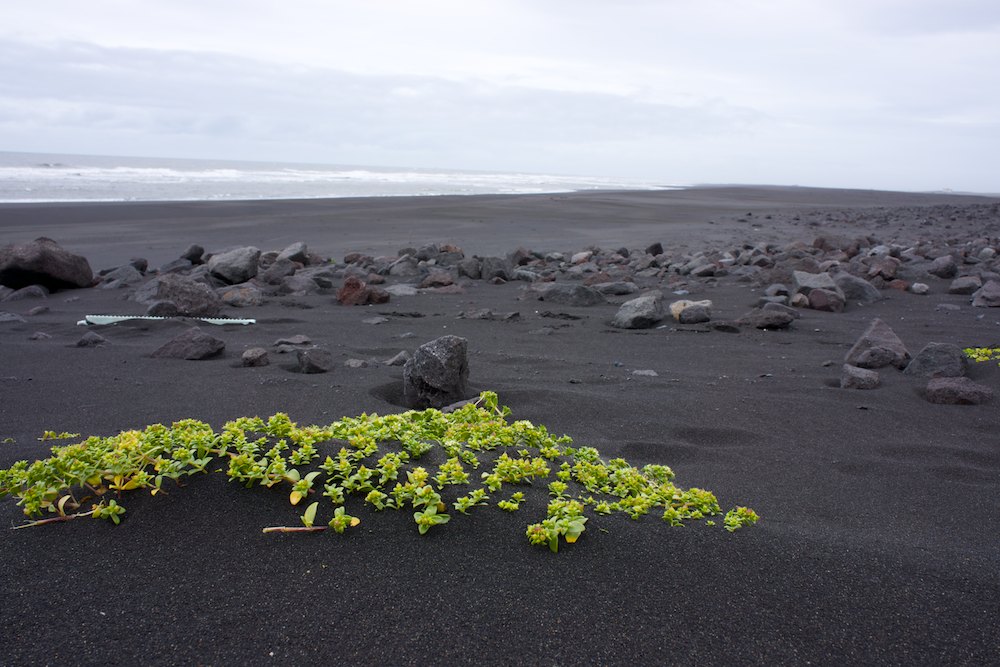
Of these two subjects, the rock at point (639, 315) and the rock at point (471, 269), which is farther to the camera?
the rock at point (471, 269)

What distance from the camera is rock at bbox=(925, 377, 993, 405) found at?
14.9 feet

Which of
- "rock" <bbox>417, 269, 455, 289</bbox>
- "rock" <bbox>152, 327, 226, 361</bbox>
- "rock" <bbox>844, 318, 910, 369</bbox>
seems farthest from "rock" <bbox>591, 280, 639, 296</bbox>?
"rock" <bbox>152, 327, 226, 361</bbox>

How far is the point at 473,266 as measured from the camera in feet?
33.9

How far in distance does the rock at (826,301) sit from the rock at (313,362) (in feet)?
16.7

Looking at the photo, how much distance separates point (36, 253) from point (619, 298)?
6729 millimetres

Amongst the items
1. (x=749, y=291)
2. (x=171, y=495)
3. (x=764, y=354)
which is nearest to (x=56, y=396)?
(x=171, y=495)

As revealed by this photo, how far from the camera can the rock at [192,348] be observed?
5.51 metres

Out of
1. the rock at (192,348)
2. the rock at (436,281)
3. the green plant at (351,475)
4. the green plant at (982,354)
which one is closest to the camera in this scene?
the green plant at (351,475)

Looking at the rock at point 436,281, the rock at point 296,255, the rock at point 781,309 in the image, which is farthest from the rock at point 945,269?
the rock at point 296,255

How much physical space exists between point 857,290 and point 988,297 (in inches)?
47.4

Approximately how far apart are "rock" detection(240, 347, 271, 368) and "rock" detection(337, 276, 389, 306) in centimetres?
301

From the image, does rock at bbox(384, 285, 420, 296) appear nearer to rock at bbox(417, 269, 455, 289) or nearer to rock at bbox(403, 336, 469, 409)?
rock at bbox(417, 269, 455, 289)

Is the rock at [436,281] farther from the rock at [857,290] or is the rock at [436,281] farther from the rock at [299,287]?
the rock at [857,290]

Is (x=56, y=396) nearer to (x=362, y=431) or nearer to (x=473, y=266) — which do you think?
(x=362, y=431)
